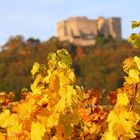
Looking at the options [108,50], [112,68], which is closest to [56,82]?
[112,68]

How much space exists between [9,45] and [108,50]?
39.6ft

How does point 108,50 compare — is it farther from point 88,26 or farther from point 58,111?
point 58,111

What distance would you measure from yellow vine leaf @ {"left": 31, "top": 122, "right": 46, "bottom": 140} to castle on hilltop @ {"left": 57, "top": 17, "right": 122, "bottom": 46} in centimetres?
8875

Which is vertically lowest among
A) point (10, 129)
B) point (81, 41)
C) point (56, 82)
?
point (81, 41)

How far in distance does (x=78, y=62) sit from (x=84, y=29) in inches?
1268

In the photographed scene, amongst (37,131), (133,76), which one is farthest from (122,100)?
(37,131)

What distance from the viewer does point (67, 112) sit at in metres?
2.07

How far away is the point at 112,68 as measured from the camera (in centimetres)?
6166

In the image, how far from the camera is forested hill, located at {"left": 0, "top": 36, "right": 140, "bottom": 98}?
53934mm

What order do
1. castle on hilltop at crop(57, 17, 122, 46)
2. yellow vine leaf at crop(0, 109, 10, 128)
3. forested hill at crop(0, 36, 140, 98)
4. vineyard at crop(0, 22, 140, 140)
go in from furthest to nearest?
castle on hilltop at crop(57, 17, 122, 46) < forested hill at crop(0, 36, 140, 98) < yellow vine leaf at crop(0, 109, 10, 128) < vineyard at crop(0, 22, 140, 140)

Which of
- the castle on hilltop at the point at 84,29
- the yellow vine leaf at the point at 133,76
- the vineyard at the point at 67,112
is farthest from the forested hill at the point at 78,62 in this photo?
the yellow vine leaf at the point at 133,76

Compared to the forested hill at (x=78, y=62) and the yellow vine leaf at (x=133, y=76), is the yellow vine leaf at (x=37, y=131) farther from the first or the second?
the forested hill at (x=78, y=62)

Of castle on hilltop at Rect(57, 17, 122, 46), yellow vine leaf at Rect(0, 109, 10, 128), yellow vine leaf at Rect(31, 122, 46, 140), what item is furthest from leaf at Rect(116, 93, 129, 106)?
castle on hilltop at Rect(57, 17, 122, 46)

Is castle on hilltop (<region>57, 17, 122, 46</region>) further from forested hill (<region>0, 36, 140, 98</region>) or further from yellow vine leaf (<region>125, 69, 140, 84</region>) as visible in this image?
yellow vine leaf (<region>125, 69, 140, 84</region>)
